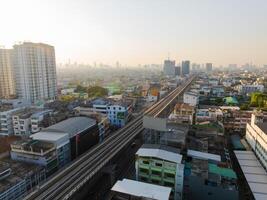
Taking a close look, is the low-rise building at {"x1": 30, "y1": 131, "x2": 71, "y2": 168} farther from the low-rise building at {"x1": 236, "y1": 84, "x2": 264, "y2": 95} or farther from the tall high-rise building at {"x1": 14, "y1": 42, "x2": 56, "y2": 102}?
the low-rise building at {"x1": 236, "y1": 84, "x2": 264, "y2": 95}

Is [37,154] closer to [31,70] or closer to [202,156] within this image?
[202,156]

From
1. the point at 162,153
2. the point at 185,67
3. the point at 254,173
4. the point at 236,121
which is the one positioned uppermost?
the point at 185,67

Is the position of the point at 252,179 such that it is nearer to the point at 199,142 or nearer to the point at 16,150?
the point at 199,142

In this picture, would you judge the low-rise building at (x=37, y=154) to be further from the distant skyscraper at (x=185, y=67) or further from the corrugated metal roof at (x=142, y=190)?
the distant skyscraper at (x=185, y=67)

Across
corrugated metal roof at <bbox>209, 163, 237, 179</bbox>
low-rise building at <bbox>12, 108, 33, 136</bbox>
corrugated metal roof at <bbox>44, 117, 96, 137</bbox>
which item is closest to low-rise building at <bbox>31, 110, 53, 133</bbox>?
low-rise building at <bbox>12, 108, 33, 136</bbox>

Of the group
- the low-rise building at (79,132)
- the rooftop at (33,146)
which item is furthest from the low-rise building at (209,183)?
the rooftop at (33,146)

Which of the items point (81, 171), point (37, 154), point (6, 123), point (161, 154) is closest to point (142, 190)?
point (161, 154)
